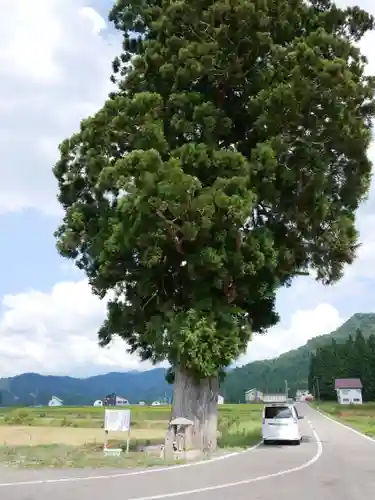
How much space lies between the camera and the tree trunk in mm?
18219

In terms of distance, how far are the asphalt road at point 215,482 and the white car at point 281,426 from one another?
21.1 ft

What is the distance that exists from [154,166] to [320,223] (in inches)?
262

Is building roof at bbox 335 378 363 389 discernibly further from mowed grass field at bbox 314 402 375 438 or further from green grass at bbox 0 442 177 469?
green grass at bbox 0 442 177 469

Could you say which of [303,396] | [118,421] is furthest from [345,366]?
[118,421]

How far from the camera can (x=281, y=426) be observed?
21.8 meters

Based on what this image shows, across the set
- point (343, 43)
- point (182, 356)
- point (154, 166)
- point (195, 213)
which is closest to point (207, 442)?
point (182, 356)

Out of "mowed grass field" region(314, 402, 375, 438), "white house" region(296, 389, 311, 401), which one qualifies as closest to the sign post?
"mowed grass field" region(314, 402, 375, 438)

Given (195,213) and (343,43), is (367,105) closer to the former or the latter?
(343,43)

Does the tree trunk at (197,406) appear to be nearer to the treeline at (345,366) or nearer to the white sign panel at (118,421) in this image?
the white sign panel at (118,421)

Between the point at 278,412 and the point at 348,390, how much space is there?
90095 millimetres

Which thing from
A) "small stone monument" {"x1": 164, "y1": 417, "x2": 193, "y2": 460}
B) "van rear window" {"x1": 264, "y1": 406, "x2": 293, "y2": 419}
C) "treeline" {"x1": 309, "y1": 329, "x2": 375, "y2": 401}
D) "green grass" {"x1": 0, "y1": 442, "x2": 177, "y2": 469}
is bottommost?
"green grass" {"x1": 0, "y1": 442, "x2": 177, "y2": 469}

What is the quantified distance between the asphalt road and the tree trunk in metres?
3.01

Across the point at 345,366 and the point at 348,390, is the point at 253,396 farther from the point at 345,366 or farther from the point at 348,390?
the point at 348,390

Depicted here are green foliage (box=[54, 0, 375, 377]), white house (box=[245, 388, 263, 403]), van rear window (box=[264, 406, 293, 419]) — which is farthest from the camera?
white house (box=[245, 388, 263, 403])
